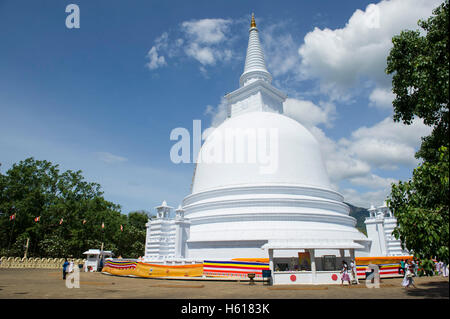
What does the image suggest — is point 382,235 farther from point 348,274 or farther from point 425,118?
point 425,118

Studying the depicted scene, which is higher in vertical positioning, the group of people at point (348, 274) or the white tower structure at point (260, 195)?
the white tower structure at point (260, 195)

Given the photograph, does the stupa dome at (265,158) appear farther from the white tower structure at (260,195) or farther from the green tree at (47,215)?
the green tree at (47,215)

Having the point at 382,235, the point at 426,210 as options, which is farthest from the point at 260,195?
the point at 426,210

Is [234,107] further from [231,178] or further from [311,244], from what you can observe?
[311,244]

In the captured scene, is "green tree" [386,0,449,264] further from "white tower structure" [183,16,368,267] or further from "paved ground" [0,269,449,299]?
"white tower structure" [183,16,368,267]

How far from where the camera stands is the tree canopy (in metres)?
40.9

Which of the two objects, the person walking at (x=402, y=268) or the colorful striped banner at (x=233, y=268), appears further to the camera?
the person walking at (x=402, y=268)

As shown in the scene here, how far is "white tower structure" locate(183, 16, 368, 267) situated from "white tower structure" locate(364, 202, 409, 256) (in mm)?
1417

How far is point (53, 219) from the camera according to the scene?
142 ft

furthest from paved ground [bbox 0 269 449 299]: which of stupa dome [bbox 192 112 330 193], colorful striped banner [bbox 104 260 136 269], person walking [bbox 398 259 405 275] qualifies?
stupa dome [bbox 192 112 330 193]

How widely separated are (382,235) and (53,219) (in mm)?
44068

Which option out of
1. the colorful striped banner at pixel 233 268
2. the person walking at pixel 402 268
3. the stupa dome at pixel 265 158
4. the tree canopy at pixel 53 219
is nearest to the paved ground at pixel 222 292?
the colorful striped banner at pixel 233 268

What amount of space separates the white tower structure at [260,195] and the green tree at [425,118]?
12043 millimetres

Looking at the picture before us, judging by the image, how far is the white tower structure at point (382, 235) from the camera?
2877 cm
